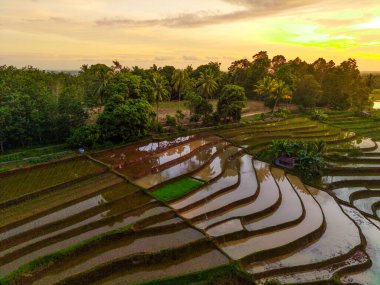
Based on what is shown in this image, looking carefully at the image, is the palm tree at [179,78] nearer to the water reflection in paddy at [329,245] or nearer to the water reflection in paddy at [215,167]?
the water reflection in paddy at [215,167]

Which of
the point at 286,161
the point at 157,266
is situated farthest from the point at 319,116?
the point at 157,266

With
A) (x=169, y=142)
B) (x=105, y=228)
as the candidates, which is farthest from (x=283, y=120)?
(x=105, y=228)

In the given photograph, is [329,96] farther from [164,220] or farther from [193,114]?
[164,220]

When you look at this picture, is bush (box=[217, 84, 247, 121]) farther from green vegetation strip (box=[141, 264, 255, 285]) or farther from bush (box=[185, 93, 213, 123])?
green vegetation strip (box=[141, 264, 255, 285])

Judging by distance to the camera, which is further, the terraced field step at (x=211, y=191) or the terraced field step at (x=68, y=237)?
the terraced field step at (x=211, y=191)

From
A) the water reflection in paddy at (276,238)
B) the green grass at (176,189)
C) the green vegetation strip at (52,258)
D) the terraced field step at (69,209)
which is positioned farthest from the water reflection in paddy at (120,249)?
the green grass at (176,189)

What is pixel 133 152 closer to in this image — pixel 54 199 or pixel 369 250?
pixel 54 199

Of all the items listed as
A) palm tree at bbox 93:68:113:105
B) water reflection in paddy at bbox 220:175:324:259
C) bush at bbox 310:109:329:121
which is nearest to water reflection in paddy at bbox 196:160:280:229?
water reflection in paddy at bbox 220:175:324:259
